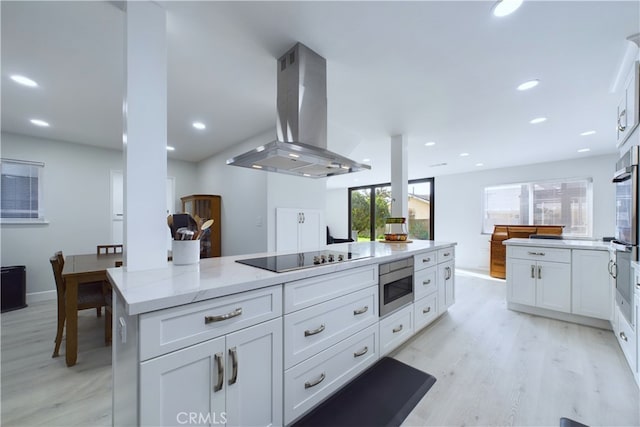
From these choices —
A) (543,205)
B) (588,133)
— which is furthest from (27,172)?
(543,205)

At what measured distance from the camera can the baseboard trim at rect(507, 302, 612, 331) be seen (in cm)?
271

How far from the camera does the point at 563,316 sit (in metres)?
2.93

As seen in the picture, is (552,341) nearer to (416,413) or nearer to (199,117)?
(416,413)

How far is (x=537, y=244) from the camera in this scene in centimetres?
306

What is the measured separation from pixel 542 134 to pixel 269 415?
4525mm

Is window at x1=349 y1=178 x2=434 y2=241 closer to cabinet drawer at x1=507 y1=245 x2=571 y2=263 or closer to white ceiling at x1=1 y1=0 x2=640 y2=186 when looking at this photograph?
cabinet drawer at x1=507 y1=245 x2=571 y2=263

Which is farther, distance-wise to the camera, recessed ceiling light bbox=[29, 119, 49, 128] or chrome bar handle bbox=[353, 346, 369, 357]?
recessed ceiling light bbox=[29, 119, 49, 128]

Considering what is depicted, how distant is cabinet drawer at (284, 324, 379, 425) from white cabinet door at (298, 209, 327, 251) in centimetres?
201

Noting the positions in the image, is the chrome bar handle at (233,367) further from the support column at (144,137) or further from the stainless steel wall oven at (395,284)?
the stainless steel wall oven at (395,284)

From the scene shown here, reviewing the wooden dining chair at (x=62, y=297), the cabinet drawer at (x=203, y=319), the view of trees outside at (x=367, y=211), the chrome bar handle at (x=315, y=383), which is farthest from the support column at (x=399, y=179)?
the view of trees outside at (x=367, y=211)

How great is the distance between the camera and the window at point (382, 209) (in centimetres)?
693

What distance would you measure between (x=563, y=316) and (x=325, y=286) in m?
3.22

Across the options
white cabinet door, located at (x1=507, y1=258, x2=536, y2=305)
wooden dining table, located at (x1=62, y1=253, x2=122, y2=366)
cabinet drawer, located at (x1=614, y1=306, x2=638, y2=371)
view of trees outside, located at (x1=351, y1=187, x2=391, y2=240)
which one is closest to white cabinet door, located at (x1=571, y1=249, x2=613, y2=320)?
white cabinet door, located at (x1=507, y1=258, x2=536, y2=305)

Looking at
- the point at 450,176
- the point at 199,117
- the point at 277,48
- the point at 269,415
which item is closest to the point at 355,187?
the point at 450,176
